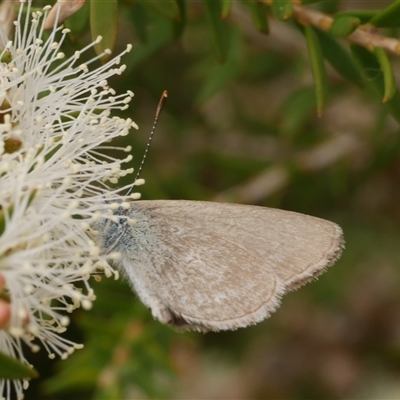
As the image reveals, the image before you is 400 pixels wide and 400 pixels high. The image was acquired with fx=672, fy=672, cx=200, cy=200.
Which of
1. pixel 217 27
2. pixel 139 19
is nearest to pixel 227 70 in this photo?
pixel 139 19

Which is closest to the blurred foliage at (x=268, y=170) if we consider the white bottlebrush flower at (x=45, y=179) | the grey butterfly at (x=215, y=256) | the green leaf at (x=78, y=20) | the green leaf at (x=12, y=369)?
the green leaf at (x=78, y=20)

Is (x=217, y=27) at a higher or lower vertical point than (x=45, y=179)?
higher

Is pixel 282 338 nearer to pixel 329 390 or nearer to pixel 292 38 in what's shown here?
pixel 329 390

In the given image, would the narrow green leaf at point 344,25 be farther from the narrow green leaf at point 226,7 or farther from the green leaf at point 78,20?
the green leaf at point 78,20

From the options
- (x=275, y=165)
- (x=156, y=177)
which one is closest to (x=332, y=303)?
(x=275, y=165)

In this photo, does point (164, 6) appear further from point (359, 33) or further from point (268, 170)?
point (268, 170)

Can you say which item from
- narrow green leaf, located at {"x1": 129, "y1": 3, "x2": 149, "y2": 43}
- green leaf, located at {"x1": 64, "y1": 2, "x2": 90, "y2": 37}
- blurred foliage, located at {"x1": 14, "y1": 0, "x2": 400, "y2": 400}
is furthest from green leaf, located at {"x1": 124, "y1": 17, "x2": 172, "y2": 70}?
green leaf, located at {"x1": 64, "y1": 2, "x2": 90, "y2": 37}
